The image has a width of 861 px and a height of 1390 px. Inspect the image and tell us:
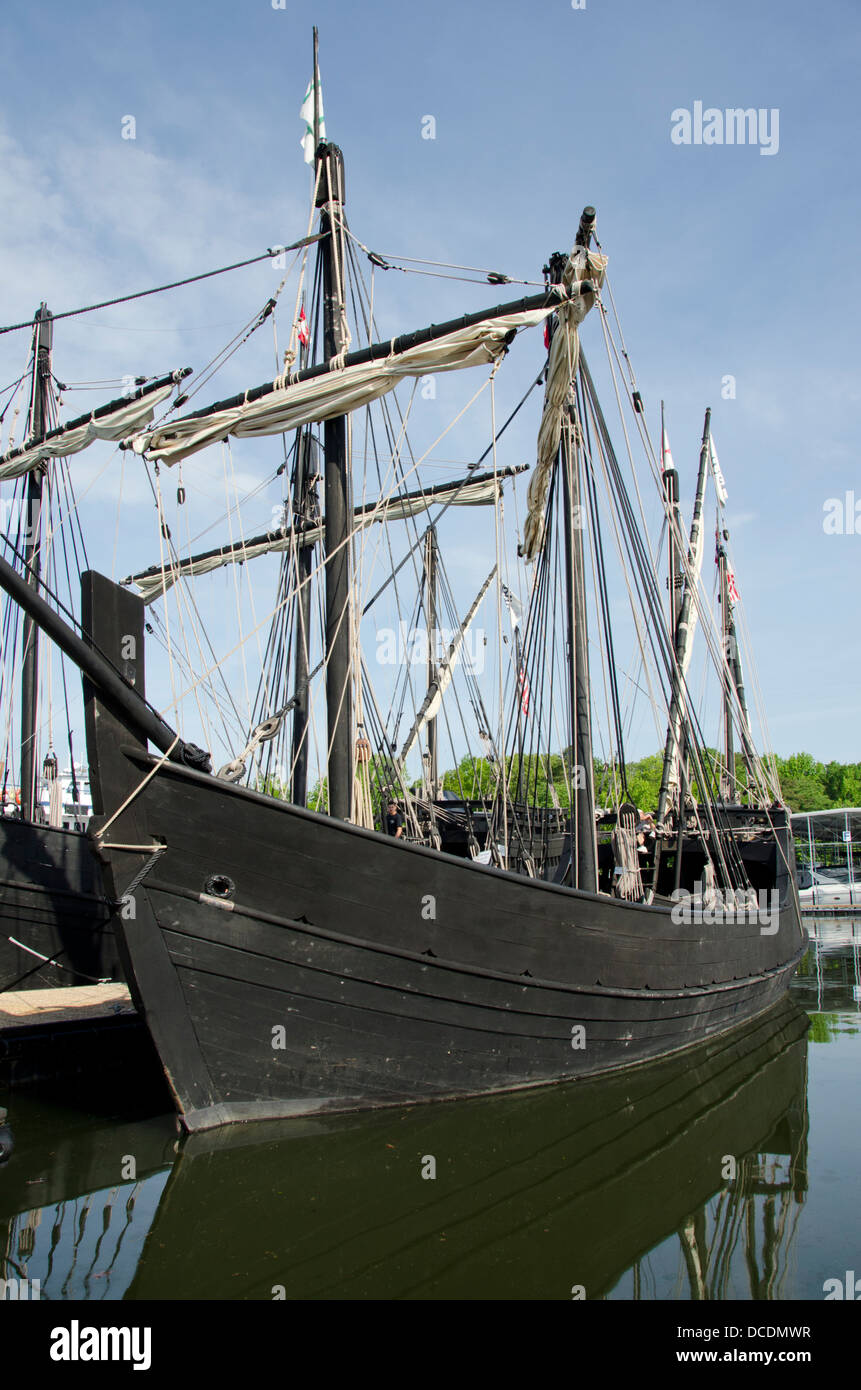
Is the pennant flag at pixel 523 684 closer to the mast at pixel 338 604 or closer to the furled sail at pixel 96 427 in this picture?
the mast at pixel 338 604

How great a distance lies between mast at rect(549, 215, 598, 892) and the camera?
962 centimetres

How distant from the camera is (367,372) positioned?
9.29 m

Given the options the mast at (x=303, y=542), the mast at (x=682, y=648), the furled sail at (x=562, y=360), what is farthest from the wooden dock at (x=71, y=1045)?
the furled sail at (x=562, y=360)

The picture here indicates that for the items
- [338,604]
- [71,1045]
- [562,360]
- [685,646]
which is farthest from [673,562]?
[71,1045]

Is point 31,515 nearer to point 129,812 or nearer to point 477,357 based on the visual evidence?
point 477,357

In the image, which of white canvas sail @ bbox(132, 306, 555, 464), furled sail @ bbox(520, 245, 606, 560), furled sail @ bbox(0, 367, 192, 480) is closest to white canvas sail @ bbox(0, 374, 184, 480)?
furled sail @ bbox(0, 367, 192, 480)

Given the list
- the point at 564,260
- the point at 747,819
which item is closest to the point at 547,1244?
the point at 564,260

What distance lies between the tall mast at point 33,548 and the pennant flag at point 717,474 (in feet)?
A: 43.9

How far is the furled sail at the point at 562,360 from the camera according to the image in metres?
9.55

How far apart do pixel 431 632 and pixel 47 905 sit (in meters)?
12.4

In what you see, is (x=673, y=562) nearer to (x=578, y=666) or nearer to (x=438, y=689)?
(x=438, y=689)

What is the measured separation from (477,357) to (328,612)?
3052 mm

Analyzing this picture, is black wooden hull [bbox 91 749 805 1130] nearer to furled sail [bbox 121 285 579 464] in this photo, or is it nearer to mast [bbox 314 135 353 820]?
mast [bbox 314 135 353 820]

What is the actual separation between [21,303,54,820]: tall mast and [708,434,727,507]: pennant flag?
43.9 ft
